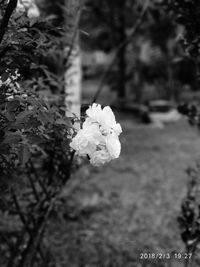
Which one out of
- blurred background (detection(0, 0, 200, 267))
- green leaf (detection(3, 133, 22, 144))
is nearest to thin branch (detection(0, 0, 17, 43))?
blurred background (detection(0, 0, 200, 267))

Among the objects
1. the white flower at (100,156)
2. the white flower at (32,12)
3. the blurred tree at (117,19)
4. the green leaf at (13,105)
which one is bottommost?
the white flower at (100,156)

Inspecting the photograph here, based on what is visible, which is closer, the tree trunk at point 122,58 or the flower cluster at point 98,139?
the flower cluster at point 98,139

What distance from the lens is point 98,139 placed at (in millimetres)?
1323

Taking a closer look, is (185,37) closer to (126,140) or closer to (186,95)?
(126,140)

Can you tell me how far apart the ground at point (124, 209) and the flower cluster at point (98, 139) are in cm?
159

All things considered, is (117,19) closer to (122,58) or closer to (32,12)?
(122,58)

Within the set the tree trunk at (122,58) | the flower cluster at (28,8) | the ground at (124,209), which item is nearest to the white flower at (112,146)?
the flower cluster at (28,8)

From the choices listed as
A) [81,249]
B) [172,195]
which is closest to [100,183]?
[172,195]

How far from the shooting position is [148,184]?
225 inches

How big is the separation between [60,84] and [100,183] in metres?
3.18

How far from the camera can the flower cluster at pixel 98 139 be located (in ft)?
4.30

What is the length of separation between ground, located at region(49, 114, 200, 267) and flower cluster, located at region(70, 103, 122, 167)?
1590mm

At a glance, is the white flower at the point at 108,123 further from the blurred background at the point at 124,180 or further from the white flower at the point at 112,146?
the blurred background at the point at 124,180
